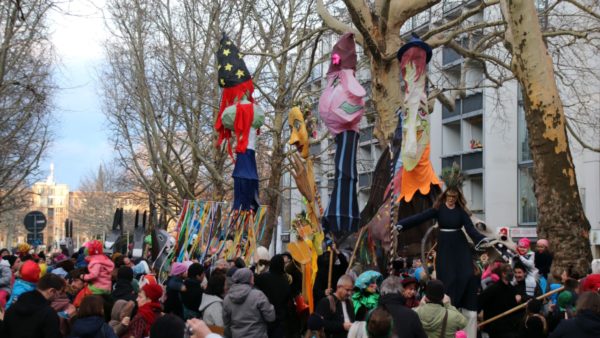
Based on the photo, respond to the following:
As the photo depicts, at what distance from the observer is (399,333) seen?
7.32 meters

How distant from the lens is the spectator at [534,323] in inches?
356

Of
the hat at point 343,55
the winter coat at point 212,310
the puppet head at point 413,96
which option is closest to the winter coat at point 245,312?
the winter coat at point 212,310

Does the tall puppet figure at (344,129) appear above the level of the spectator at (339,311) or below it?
above

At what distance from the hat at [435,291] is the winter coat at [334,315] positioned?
1365 mm

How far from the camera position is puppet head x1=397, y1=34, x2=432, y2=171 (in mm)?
13328

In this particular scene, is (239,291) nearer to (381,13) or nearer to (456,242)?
(456,242)

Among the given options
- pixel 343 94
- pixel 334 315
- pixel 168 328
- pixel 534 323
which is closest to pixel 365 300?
pixel 334 315

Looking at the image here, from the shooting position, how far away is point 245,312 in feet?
31.6

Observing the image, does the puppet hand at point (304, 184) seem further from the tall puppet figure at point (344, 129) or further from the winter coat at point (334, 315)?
the winter coat at point (334, 315)

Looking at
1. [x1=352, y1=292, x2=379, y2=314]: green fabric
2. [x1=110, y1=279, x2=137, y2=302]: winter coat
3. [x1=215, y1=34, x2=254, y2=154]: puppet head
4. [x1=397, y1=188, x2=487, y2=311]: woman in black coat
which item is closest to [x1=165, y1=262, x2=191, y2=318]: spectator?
[x1=110, y1=279, x2=137, y2=302]: winter coat

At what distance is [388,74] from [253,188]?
401 centimetres

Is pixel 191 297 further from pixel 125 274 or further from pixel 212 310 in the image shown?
pixel 125 274

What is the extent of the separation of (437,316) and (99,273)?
463 centimetres

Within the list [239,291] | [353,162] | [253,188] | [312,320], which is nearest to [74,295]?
[239,291]
